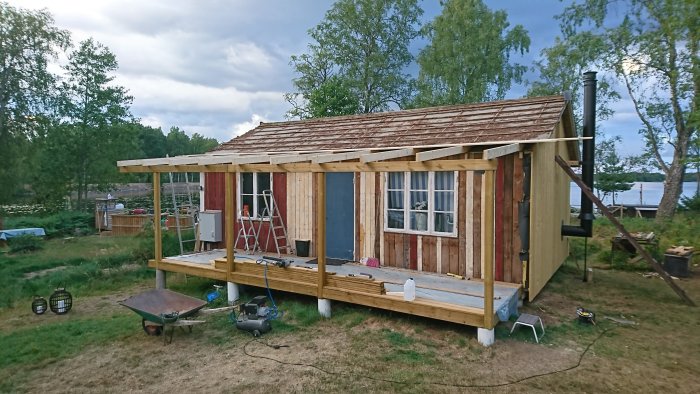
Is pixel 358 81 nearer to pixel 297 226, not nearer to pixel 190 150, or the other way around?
pixel 297 226

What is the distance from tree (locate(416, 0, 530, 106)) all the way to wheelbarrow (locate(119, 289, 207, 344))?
19825 millimetres

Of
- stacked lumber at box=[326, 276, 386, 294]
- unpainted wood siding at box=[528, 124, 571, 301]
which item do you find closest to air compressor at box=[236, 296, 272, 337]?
stacked lumber at box=[326, 276, 386, 294]

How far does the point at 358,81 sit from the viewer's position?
24.6 m

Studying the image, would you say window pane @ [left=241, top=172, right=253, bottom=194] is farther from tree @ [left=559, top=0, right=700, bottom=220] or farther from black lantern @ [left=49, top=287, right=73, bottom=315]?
tree @ [left=559, top=0, right=700, bottom=220]

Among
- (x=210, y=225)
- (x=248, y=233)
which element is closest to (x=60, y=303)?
(x=210, y=225)

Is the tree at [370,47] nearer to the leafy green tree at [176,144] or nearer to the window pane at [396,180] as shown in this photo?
the window pane at [396,180]

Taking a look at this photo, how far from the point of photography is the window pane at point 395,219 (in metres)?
7.75

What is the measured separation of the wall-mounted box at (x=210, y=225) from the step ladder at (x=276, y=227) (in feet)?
4.21

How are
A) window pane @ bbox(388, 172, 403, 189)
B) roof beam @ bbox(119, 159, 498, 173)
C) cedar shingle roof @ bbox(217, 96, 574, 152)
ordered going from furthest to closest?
window pane @ bbox(388, 172, 403, 189) < cedar shingle roof @ bbox(217, 96, 574, 152) < roof beam @ bbox(119, 159, 498, 173)

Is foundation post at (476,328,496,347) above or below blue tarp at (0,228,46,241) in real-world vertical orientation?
below

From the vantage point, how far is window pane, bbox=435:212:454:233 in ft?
23.7

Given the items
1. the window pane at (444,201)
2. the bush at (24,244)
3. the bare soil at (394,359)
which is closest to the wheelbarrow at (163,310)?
the bare soil at (394,359)

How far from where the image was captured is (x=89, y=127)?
22828 millimetres

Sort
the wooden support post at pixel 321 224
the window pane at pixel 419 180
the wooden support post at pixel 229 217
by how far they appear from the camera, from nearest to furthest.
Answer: the wooden support post at pixel 321 224
the wooden support post at pixel 229 217
the window pane at pixel 419 180
